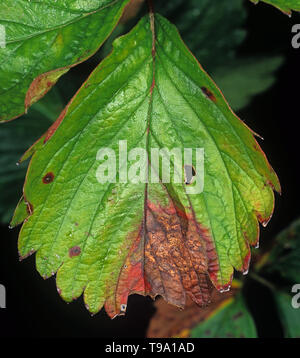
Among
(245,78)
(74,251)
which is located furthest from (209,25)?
(74,251)

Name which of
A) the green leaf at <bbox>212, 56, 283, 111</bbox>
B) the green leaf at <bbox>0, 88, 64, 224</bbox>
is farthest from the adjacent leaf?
the green leaf at <bbox>0, 88, 64, 224</bbox>

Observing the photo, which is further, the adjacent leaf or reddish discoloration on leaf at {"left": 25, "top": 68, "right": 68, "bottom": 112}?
the adjacent leaf

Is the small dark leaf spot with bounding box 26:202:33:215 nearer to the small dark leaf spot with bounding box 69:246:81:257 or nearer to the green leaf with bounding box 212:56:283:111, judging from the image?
the small dark leaf spot with bounding box 69:246:81:257

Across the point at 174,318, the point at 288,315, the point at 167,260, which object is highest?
the point at 167,260

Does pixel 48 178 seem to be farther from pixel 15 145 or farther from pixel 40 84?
pixel 15 145

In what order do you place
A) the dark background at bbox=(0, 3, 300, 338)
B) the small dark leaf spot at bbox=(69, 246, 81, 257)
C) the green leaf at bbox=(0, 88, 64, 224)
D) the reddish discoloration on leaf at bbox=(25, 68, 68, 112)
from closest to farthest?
the reddish discoloration on leaf at bbox=(25, 68, 68, 112) < the small dark leaf spot at bbox=(69, 246, 81, 257) < the dark background at bbox=(0, 3, 300, 338) < the green leaf at bbox=(0, 88, 64, 224)

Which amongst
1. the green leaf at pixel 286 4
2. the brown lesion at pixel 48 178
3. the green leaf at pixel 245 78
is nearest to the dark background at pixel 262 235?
the green leaf at pixel 245 78

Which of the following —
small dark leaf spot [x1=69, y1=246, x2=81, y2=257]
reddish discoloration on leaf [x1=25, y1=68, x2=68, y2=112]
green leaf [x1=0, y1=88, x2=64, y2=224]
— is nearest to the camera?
reddish discoloration on leaf [x1=25, y1=68, x2=68, y2=112]
